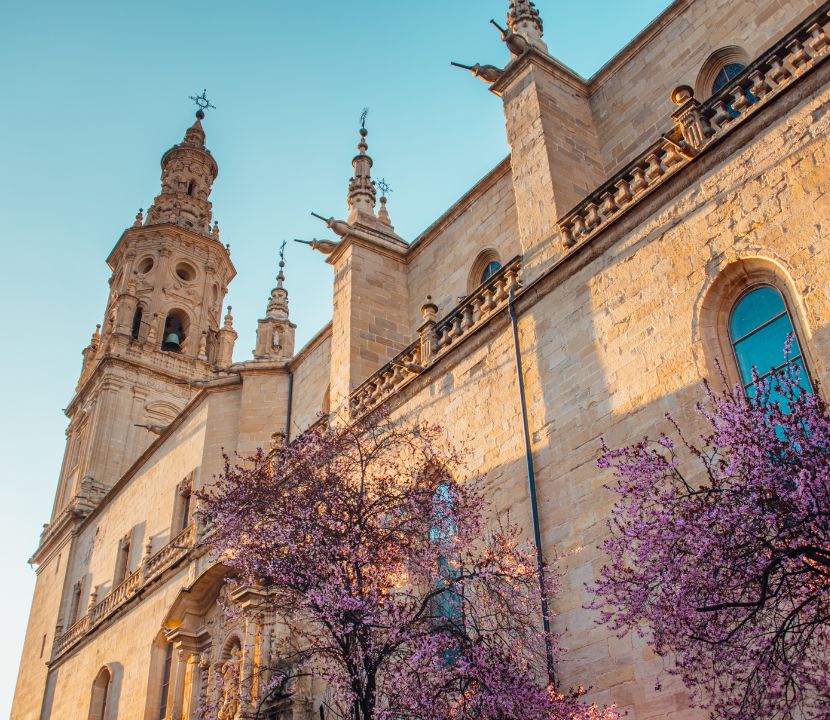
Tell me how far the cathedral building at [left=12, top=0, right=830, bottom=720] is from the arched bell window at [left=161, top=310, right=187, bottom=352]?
12.6 metres

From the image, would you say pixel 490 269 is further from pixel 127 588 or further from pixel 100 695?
pixel 100 695

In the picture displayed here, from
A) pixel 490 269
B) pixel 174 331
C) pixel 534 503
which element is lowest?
pixel 534 503

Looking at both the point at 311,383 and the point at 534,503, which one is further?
the point at 311,383

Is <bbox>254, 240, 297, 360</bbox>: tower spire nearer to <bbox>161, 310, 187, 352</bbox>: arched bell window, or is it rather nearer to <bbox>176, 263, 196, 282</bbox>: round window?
<bbox>161, 310, 187, 352</bbox>: arched bell window

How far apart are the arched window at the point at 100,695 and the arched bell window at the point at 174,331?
16962 millimetres

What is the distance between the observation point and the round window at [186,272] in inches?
1519

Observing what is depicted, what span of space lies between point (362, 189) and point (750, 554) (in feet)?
44.4

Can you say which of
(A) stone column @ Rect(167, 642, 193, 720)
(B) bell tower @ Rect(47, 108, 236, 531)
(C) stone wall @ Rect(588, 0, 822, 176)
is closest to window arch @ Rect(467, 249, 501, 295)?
(C) stone wall @ Rect(588, 0, 822, 176)

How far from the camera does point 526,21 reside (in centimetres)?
1437

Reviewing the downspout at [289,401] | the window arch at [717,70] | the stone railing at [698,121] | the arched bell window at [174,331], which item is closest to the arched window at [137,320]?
the arched bell window at [174,331]

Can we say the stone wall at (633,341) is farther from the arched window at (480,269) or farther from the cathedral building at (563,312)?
the arched window at (480,269)

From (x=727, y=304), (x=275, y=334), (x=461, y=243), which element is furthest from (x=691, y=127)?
(x=275, y=334)

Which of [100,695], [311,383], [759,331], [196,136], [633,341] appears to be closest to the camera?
[759,331]

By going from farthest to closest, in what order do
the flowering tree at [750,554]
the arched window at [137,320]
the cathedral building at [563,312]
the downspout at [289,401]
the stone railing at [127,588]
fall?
1. the arched window at [137,320]
2. the downspout at [289,401]
3. the stone railing at [127,588]
4. the cathedral building at [563,312]
5. the flowering tree at [750,554]
